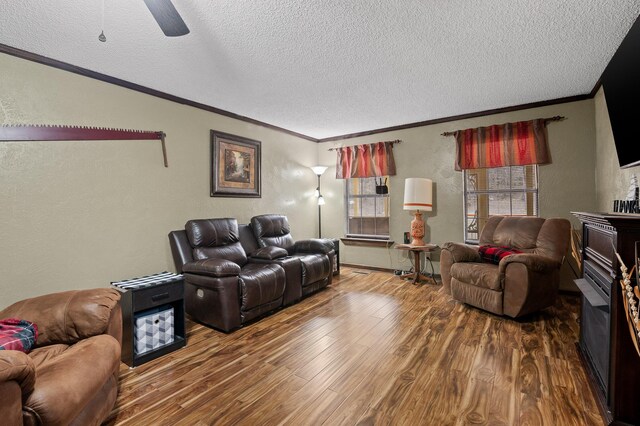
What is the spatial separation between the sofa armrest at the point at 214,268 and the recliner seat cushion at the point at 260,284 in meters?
0.13

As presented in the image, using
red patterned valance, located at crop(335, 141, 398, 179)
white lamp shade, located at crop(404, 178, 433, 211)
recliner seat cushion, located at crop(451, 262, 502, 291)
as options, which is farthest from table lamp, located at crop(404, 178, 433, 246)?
recliner seat cushion, located at crop(451, 262, 502, 291)

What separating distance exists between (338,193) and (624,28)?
4.06 meters

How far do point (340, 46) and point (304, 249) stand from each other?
2.62m

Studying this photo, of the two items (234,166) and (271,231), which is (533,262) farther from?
(234,166)

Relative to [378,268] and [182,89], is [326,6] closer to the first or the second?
[182,89]

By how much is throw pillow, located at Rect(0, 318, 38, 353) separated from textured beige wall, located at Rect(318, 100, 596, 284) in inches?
175

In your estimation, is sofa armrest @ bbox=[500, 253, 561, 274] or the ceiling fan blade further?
sofa armrest @ bbox=[500, 253, 561, 274]

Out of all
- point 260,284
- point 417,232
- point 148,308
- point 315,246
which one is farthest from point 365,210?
point 148,308

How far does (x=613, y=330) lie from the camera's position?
1546mm

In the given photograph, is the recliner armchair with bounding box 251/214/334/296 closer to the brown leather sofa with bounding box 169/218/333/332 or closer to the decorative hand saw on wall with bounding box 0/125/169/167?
the brown leather sofa with bounding box 169/218/333/332

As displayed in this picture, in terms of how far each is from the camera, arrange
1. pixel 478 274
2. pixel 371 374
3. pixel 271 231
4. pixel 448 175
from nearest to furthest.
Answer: pixel 371 374 → pixel 478 274 → pixel 271 231 → pixel 448 175

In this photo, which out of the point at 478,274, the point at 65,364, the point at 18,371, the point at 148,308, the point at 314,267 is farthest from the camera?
the point at 314,267

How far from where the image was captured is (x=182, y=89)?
10.6ft

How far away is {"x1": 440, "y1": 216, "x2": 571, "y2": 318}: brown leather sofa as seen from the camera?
2.85m
